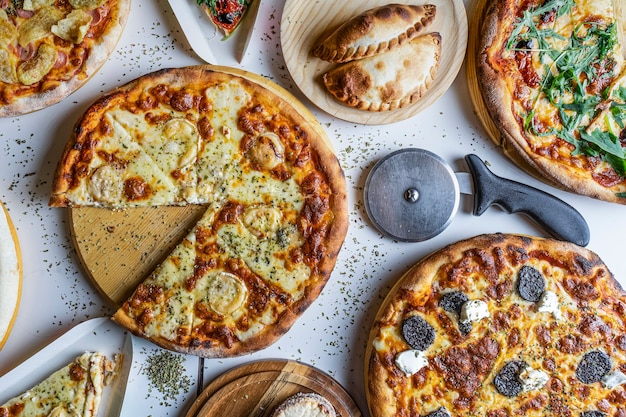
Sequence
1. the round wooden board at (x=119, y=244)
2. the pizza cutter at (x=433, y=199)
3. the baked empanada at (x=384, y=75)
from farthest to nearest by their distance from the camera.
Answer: the pizza cutter at (x=433, y=199) → the round wooden board at (x=119, y=244) → the baked empanada at (x=384, y=75)

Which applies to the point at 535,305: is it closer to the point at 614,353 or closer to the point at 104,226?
the point at 614,353

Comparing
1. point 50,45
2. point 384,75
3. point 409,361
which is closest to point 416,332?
point 409,361

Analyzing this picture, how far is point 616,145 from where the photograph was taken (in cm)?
461

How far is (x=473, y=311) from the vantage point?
4.44 metres

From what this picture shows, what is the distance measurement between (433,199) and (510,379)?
4.52 feet

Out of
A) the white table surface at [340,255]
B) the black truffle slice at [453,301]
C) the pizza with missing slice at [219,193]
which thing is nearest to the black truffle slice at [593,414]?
the black truffle slice at [453,301]

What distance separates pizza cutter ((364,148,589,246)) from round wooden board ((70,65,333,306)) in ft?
2.03

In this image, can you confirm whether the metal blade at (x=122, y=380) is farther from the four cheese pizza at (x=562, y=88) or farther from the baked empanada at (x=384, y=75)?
the four cheese pizza at (x=562, y=88)

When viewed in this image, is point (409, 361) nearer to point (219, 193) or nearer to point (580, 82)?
point (219, 193)

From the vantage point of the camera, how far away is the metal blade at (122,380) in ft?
15.1

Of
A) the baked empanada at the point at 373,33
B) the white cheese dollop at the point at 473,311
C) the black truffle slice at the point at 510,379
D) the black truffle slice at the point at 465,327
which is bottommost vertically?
the black truffle slice at the point at 510,379

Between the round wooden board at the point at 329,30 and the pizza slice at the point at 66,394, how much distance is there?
2.44 meters

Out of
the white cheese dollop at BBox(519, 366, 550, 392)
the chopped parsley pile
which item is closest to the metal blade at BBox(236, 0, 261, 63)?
the chopped parsley pile

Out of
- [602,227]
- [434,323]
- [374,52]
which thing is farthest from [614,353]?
[374,52]
